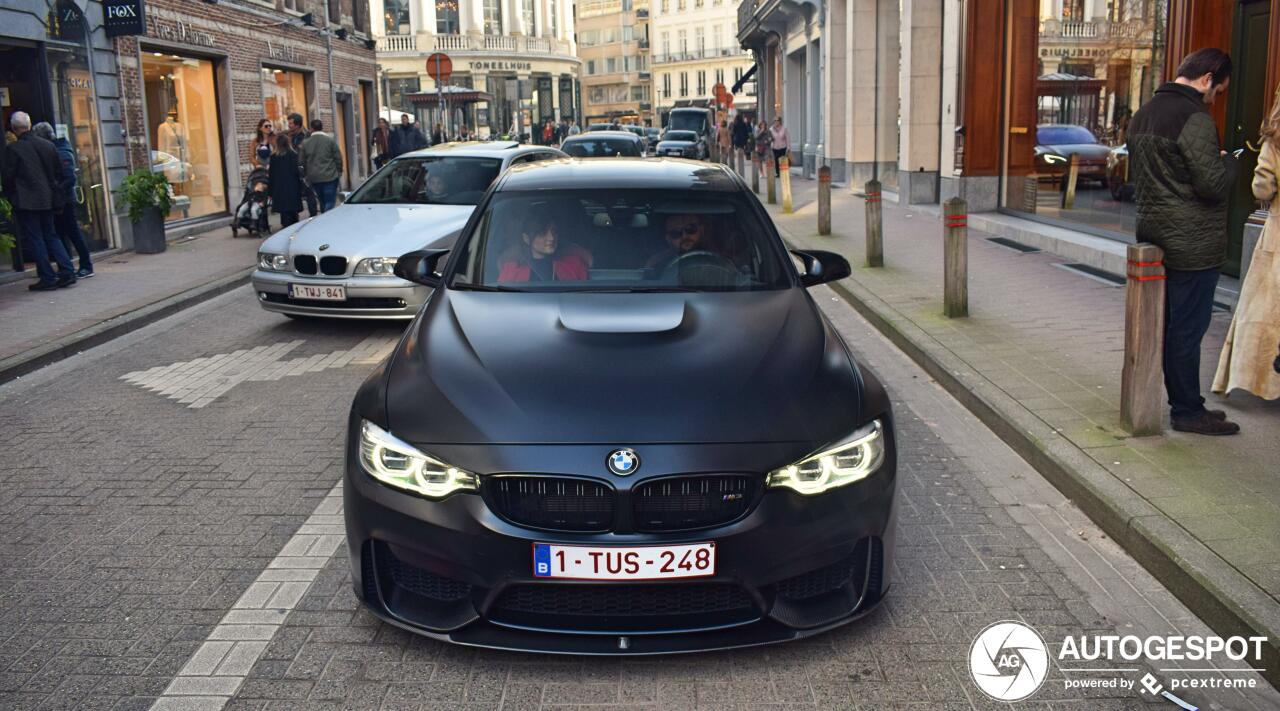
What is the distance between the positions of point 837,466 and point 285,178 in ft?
52.5

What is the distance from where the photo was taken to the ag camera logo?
355 cm

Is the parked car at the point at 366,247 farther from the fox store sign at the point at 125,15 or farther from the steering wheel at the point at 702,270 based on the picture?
the fox store sign at the point at 125,15

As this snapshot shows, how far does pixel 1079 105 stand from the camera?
1509 centimetres

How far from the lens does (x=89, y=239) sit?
16203 millimetres

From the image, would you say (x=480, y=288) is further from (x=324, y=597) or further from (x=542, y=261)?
(x=324, y=597)

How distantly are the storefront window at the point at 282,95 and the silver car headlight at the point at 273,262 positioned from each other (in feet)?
51.4

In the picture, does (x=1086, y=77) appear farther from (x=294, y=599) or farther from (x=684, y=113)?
(x=684, y=113)

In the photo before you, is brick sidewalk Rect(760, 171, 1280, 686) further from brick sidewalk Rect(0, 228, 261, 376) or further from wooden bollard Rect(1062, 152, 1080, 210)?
brick sidewalk Rect(0, 228, 261, 376)

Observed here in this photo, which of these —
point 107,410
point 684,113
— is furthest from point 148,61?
point 684,113

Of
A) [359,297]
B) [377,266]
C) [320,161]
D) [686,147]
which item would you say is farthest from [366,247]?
[686,147]

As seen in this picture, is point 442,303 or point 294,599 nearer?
point 294,599

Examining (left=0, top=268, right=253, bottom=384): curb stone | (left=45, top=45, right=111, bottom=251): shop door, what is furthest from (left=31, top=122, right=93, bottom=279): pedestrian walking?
A: (left=0, top=268, right=253, bottom=384): curb stone

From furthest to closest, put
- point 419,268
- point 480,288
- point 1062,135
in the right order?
point 1062,135 < point 419,268 < point 480,288

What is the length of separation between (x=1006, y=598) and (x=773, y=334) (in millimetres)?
1259
